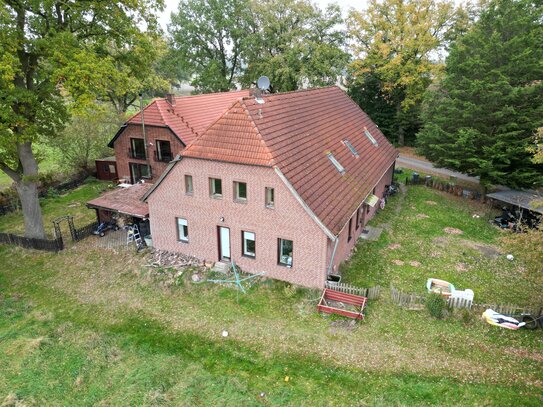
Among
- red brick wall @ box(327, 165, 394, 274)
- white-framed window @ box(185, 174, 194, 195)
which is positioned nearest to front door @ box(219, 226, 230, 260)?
white-framed window @ box(185, 174, 194, 195)

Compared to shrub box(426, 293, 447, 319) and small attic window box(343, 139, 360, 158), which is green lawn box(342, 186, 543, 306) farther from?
small attic window box(343, 139, 360, 158)

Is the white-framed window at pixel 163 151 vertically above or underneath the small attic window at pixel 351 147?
underneath

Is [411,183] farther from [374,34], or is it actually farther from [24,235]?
[24,235]

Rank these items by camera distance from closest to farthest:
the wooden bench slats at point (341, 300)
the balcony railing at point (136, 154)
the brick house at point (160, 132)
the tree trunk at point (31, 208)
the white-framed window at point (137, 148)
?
the wooden bench slats at point (341, 300) → the tree trunk at point (31, 208) → the brick house at point (160, 132) → the white-framed window at point (137, 148) → the balcony railing at point (136, 154)

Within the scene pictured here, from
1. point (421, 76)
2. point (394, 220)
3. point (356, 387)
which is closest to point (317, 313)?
A: point (356, 387)

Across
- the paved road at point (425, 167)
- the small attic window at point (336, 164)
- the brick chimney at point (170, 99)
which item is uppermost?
the brick chimney at point (170, 99)

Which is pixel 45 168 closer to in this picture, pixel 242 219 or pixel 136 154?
pixel 136 154

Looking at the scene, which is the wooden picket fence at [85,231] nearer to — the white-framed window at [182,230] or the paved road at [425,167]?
the white-framed window at [182,230]

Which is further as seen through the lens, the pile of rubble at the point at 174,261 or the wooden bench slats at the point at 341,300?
the pile of rubble at the point at 174,261

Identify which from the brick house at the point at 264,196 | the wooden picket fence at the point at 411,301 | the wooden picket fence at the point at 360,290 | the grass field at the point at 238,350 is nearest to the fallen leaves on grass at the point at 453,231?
the grass field at the point at 238,350
